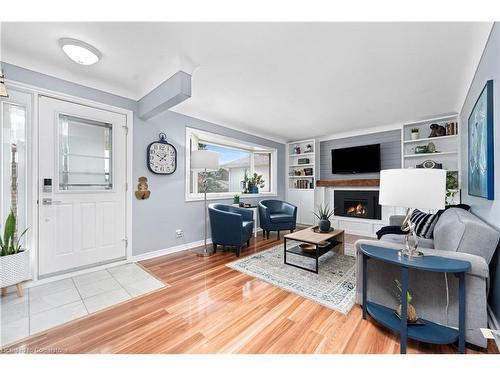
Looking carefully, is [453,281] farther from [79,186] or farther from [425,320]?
[79,186]

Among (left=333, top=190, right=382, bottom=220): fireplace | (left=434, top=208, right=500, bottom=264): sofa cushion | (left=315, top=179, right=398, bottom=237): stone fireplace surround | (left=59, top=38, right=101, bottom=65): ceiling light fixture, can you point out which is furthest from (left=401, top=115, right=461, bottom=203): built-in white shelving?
(left=59, top=38, right=101, bottom=65): ceiling light fixture

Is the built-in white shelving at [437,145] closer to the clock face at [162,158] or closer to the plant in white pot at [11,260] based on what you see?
the clock face at [162,158]

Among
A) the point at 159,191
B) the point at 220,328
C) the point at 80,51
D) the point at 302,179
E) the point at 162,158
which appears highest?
the point at 80,51

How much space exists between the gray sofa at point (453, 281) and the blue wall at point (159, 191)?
2637 mm

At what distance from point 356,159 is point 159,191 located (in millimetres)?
4140

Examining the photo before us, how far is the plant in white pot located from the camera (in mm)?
1827

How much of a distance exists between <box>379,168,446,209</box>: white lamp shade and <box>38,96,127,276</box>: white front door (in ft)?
10.0

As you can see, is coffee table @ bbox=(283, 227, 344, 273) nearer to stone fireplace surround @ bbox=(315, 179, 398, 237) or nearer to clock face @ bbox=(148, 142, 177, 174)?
stone fireplace surround @ bbox=(315, 179, 398, 237)

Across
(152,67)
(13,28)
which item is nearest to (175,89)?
(152,67)

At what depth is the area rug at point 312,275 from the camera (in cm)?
193

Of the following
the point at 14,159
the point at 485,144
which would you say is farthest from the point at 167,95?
the point at 485,144

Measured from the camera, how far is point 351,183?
4.62m
